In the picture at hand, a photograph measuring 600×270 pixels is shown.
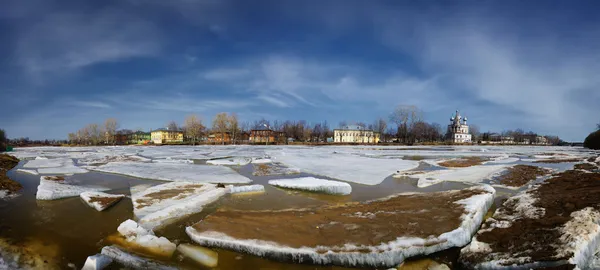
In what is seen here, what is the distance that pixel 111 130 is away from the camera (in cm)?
11888

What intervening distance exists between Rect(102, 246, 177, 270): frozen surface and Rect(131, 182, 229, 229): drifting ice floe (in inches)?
68.7

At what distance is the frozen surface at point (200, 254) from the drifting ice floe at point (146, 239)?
249mm

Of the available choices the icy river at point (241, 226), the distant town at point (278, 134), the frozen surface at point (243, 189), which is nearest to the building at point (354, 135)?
the distant town at point (278, 134)

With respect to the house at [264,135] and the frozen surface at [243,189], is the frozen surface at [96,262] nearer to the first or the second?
the frozen surface at [243,189]

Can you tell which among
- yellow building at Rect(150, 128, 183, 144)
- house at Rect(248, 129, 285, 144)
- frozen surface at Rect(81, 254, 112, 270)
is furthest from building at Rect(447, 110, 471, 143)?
frozen surface at Rect(81, 254, 112, 270)

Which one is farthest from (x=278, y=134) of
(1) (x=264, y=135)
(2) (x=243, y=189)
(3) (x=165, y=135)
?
(2) (x=243, y=189)

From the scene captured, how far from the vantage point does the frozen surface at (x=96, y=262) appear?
5.32 meters

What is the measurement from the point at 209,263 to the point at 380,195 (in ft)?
25.7

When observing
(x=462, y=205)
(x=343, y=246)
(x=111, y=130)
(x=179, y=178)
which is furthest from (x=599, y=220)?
→ (x=111, y=130)

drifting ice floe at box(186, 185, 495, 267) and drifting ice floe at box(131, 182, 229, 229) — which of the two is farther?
drifting ice floe at box(131, 182, 229, 229)

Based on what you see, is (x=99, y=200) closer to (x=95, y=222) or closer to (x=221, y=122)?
(x=95, y=222)

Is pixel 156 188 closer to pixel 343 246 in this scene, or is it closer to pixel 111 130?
pixel 343 246

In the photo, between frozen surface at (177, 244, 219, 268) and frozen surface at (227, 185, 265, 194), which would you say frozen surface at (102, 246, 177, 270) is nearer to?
frozen surface at (177, 244, 219, 268)

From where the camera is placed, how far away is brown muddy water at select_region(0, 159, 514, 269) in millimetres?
5863
